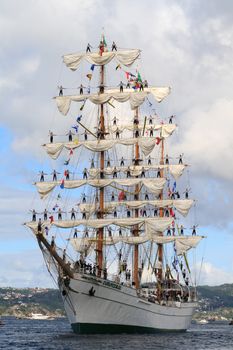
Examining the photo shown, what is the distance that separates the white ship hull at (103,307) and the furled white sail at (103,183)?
13473mm

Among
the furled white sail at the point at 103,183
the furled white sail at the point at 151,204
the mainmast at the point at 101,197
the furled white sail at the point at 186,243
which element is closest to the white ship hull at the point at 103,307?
the mainmast at the point at 101,197

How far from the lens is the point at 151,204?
112 m

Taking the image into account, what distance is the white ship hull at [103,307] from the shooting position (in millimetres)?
94750

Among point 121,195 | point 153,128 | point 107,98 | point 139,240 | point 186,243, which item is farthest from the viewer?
point 153,128

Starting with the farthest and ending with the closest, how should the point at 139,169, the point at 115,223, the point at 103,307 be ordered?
the point at 139,169 < the point at 115,223 < the point at 103,307

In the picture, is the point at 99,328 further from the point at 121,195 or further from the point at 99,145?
the point at 99,145

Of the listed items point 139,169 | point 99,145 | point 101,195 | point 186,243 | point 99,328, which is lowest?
point 99,328

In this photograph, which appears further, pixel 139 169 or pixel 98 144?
pixel 139 169

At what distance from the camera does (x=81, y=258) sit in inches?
3944

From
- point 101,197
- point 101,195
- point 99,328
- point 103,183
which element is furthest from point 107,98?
point 99,328

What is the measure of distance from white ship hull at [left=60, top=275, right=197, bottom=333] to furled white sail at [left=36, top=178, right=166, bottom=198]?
1347 cm

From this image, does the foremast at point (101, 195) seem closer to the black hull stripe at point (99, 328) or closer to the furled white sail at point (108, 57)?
the furled white sail at point (108, 57)

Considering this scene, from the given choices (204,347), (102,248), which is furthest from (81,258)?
(204,347)

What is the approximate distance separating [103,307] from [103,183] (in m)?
15.9
